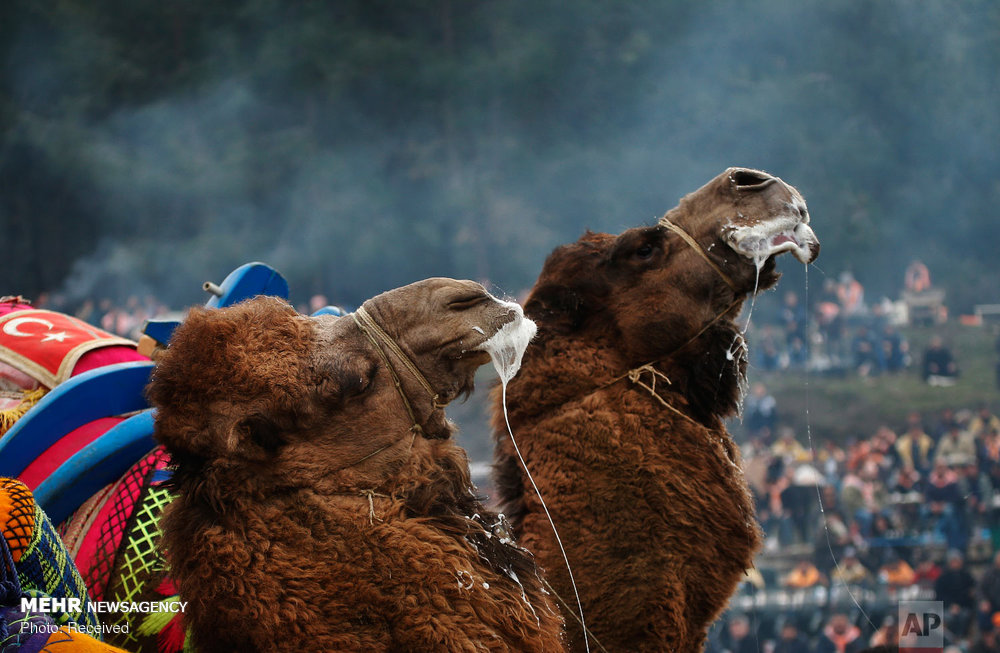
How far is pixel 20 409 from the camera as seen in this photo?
3051mm

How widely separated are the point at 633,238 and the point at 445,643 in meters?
1.91

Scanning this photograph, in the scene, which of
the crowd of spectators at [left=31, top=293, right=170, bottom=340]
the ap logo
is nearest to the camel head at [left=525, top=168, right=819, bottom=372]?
the ap logo

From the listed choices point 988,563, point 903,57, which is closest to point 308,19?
point 903,57

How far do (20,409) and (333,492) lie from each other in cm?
162

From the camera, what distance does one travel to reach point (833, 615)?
9.27 metres

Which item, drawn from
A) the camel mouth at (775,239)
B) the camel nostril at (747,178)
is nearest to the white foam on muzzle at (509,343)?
the camel mouth at (775,239)

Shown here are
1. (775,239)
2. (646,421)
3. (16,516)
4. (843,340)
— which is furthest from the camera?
(843,340)

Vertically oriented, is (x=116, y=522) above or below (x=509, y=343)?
below

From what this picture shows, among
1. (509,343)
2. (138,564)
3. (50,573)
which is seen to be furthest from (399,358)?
(138,564)

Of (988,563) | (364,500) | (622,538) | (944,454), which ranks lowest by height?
(364,500)

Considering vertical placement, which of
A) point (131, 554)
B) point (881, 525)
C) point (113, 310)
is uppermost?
point (113, 310)

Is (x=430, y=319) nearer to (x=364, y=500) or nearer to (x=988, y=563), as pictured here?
(x=364, y=500)

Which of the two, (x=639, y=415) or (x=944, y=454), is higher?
(x=944, y=454)

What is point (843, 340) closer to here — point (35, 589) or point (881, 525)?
point (881, 525)
